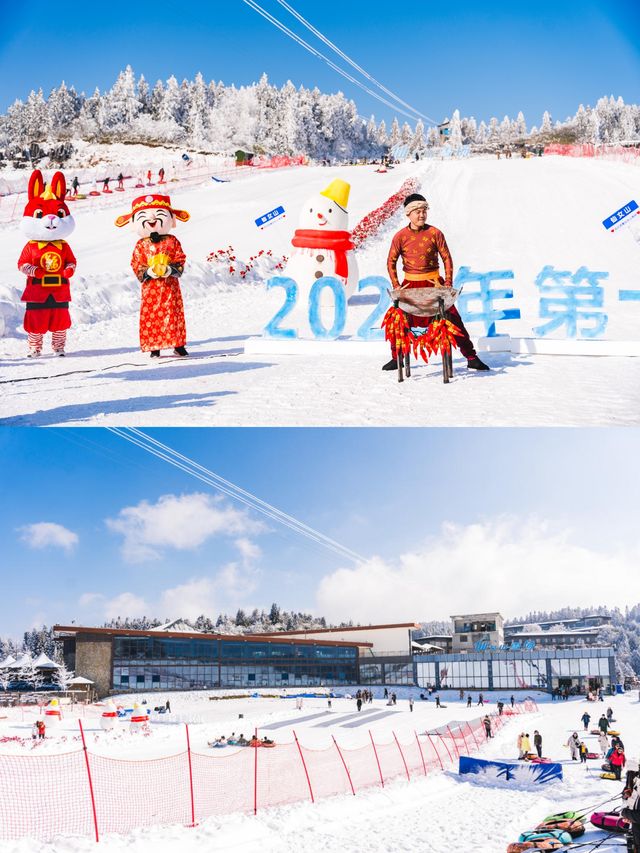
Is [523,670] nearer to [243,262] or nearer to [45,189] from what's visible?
[243,262]

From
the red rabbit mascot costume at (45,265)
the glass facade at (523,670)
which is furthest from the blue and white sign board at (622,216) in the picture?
the glass facade at (523,670)

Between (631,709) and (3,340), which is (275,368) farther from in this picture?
(631,709)

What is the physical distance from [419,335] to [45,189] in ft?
15.5

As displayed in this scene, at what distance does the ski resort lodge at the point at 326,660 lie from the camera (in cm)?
3362

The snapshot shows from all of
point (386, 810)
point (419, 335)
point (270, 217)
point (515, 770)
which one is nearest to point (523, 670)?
point (515, 770)

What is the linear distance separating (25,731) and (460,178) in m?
16.7

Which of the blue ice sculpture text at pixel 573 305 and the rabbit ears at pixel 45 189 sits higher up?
the rabbit ears at pixel 45 189

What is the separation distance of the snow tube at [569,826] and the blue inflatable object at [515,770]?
3803 mm

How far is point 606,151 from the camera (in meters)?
11.2

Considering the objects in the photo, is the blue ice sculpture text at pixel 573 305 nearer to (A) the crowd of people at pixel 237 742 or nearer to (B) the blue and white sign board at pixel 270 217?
(B) the blue and white sign board at pixel 270 217

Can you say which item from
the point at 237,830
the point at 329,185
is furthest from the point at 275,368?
the point at 237,830

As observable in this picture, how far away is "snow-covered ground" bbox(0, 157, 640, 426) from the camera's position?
320 inches

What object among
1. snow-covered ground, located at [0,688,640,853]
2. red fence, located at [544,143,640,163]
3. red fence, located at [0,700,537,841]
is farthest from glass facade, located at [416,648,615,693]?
red fence, located at [544,143,640,163]

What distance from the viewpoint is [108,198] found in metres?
11.7
